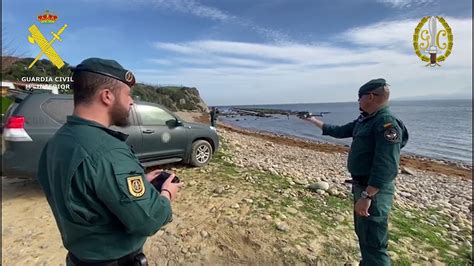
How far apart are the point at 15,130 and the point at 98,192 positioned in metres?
4.58

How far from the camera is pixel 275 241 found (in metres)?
3.96

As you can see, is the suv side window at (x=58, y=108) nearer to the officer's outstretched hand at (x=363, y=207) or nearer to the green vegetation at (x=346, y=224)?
the green vegetation at (x=346, y=224)

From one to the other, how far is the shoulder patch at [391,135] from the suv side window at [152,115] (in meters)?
5.09

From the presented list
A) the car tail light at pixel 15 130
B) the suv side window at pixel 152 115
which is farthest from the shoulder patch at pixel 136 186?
the suv side window at pixel 152 115

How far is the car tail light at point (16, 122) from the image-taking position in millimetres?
4867

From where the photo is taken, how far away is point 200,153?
7660 millimetres

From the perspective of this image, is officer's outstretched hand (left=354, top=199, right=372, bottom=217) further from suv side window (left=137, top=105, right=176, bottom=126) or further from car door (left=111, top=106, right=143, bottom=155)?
suv side window (left=137, top=105, right=176, bottom=126)

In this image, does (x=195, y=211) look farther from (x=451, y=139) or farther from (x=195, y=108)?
(x=195, y=108)

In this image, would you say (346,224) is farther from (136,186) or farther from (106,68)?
(106,68)

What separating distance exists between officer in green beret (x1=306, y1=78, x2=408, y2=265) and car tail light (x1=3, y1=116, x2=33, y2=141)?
5.03m

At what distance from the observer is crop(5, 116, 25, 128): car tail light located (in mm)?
4867

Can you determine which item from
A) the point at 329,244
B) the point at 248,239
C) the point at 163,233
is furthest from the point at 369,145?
the point at 163,233

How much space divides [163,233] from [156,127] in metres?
3.12

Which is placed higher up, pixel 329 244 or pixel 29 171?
pixel 29 171
